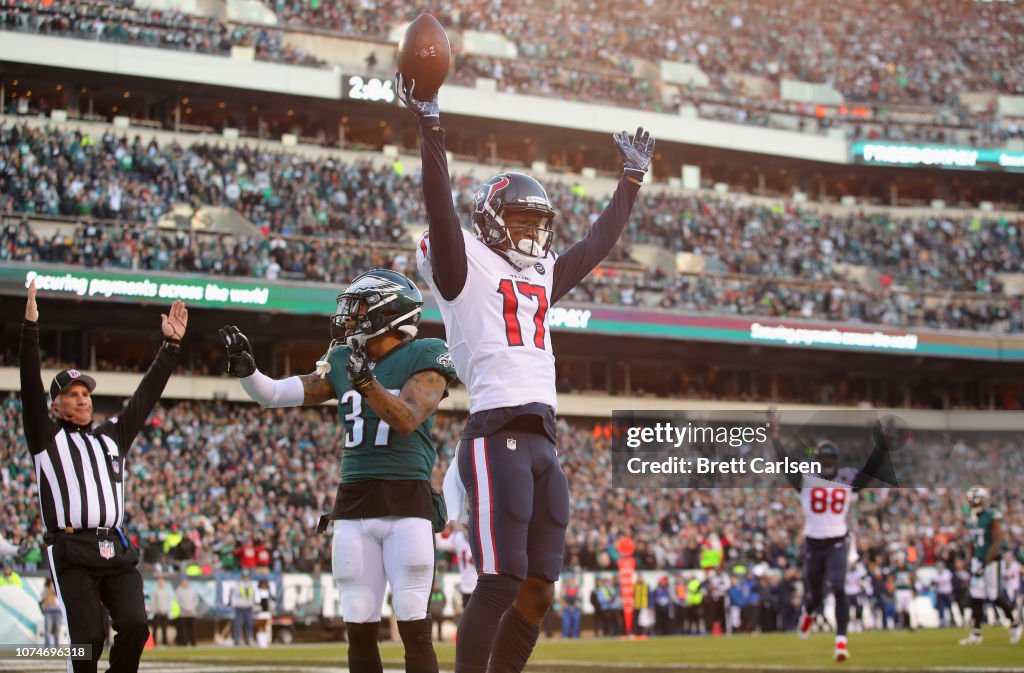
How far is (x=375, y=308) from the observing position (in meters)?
6.71

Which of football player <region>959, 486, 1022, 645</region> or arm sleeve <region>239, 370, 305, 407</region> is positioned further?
football player <region>959, 486, 1022, 645</region>

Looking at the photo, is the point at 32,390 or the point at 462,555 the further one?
the point at 462,555

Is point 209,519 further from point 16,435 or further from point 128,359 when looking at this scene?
point 128,359

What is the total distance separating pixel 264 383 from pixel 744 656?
990 centimetres

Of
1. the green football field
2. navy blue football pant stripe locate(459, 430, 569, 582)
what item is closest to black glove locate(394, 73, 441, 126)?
navy blue football pant stripe locate(459, 430, 569, 582)

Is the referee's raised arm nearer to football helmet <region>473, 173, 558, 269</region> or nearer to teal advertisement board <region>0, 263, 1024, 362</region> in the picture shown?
football helmet <region>473, 173, 558, 269</region>

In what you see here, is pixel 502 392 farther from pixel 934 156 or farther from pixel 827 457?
pixel 934 156

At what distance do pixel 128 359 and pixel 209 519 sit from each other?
35.9ft

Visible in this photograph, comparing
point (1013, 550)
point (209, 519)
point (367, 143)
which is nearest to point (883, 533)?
point (1013, 550)

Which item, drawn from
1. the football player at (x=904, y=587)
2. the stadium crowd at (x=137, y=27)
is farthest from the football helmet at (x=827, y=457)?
the stadium crowd at (x=137, y=27)

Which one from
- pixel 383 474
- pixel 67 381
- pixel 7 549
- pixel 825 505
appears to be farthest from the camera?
pixel 825 505

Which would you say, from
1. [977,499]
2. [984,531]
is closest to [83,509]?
[977,499]

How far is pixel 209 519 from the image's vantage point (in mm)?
26734

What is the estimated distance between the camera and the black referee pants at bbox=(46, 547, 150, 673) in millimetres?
7387
